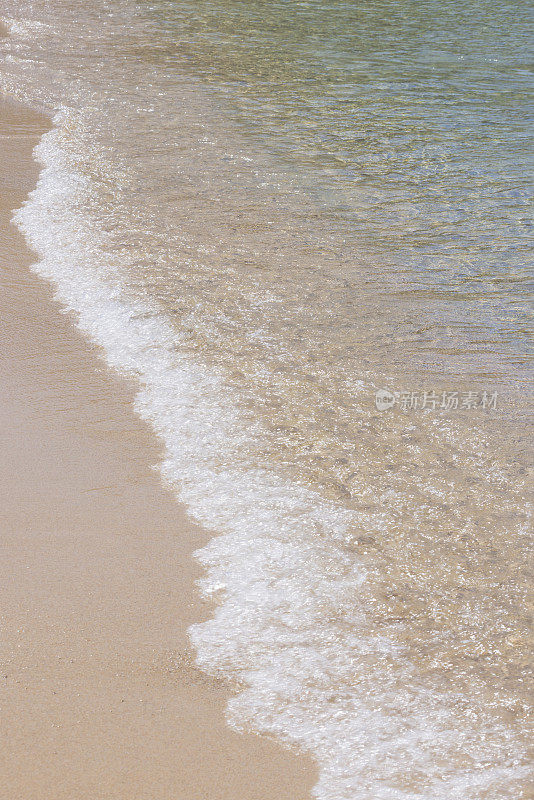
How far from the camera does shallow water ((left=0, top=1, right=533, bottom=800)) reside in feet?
8.64

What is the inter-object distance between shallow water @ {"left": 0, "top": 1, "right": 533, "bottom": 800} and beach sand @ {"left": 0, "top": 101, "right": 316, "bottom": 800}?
128mm

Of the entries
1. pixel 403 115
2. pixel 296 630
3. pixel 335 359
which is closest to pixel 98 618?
pixel 296 630

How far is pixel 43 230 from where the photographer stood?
5.84 m

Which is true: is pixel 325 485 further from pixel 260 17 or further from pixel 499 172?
pixel 260 17

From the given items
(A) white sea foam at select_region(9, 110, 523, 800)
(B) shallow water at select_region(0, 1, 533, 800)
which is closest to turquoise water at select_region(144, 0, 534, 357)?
(B) shallow water at select_region(0, 1, 533, 800)

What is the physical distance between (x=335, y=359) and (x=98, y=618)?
2109 mm

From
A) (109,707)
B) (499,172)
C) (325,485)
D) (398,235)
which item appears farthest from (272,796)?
(499,172)

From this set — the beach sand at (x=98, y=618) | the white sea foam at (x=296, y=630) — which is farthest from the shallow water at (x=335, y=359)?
the beach sand at (x=98, y=618)

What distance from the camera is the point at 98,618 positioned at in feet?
9.25

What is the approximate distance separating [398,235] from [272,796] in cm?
447

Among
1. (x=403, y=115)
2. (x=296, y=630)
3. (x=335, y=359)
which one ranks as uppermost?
(x=403, y=115)

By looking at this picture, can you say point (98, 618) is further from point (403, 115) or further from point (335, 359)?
point (403, 115)

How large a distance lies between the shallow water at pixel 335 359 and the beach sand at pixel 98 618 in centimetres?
13

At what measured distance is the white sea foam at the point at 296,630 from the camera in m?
2.40
